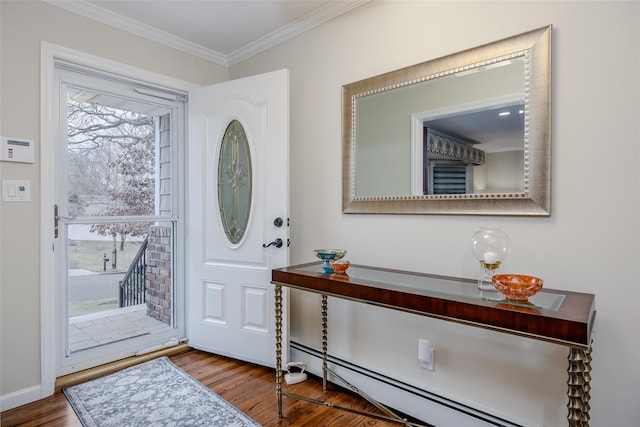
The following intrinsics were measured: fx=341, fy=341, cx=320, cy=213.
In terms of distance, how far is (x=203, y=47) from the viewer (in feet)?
9.40

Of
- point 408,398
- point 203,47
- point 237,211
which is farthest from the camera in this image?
point 203,47

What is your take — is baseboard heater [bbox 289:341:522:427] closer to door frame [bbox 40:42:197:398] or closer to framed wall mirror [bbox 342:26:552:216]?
framed wall mirror [bbox 342:26:552:216]

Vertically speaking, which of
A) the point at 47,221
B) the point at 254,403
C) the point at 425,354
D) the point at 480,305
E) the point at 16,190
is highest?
the point at 16,190

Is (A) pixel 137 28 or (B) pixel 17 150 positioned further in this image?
(A) pixel 137 28

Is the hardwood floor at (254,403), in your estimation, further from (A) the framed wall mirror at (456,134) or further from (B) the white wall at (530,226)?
(A) the framed wall mirror at (456,134)

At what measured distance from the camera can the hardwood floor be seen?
6.12ft

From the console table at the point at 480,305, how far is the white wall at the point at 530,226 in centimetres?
18

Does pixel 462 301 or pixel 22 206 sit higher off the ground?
pixel 22 206

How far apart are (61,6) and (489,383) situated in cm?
332

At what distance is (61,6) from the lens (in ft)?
7.14

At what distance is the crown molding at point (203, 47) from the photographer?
2.22 m

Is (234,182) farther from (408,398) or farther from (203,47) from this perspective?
(408,398)

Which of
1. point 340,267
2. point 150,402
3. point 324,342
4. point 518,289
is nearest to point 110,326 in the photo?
point 150,402

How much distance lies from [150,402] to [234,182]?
154cm
